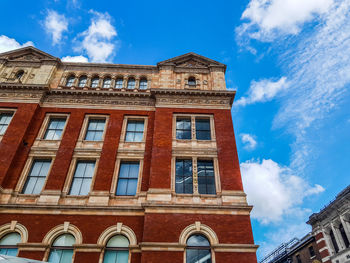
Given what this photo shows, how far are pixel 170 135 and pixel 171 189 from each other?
423cm

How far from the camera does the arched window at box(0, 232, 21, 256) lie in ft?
48.5

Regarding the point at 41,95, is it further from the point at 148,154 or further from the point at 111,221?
the point at 111,221

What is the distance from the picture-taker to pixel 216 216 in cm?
1550

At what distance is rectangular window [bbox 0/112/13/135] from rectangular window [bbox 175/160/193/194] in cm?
1336

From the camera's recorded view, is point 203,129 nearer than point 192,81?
Yes

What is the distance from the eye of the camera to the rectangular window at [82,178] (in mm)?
17364

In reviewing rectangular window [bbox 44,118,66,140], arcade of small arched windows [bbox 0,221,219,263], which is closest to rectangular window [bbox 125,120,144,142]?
rectangular window [bbox 44,118,66,140]

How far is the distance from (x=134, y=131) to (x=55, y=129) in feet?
20.0

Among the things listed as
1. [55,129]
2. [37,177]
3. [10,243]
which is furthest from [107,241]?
[55,129]

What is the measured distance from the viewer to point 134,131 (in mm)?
20531

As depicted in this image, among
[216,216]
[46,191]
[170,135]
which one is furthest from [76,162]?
[216,216]

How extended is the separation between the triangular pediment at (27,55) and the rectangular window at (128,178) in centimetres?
1312

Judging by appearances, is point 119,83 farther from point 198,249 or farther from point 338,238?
point 338,238

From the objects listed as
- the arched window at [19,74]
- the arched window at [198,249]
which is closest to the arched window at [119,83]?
the arched window at [19,74]
